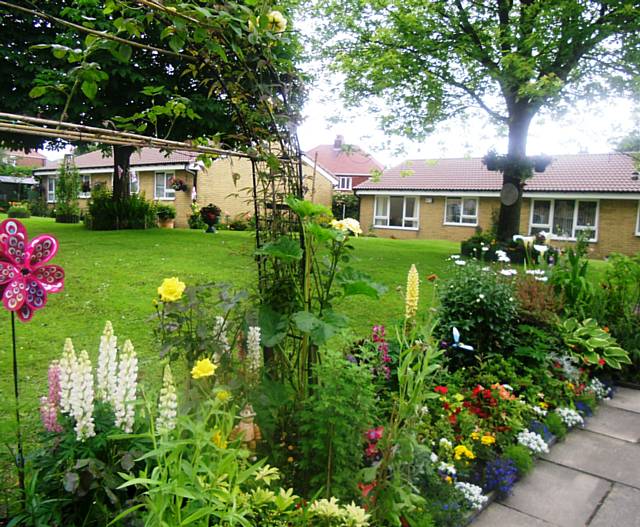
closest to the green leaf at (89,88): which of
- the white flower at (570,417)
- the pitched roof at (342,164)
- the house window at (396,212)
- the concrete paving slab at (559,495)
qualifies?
the concrete paving slab at (559,495)

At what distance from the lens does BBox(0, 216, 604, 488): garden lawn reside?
11.1 feet

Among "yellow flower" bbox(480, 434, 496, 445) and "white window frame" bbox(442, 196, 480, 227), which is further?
"white window frame" bbox(442, 196, 480, 227)

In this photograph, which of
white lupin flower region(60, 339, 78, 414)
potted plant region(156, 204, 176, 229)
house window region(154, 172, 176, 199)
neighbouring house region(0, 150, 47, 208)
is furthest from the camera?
neighbouring house region(0, 150, 47, 208)

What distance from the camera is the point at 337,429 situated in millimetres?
2084

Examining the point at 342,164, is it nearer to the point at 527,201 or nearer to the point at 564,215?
the point at 527,201

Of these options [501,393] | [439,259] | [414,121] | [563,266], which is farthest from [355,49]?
[501,393]

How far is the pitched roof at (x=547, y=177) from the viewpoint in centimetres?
1995

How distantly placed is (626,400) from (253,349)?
12.2ft

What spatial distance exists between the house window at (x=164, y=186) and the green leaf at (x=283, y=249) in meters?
21.8

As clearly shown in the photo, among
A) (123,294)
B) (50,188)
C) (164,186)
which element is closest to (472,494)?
(123,294)

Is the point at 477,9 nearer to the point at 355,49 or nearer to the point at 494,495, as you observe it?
the point at 355,49

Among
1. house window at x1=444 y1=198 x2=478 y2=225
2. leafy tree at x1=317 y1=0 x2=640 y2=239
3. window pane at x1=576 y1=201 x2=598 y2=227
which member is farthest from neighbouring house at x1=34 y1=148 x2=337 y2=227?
window pane at x1=576 y1=201 x2=598 y2=227

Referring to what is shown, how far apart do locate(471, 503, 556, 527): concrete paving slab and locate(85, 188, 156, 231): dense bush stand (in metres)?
12.5

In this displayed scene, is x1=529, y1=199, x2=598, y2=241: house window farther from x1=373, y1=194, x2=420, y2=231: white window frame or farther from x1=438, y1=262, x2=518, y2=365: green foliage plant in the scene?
x1=438, y1=262, x2=518, y2=365: green foliage plant
